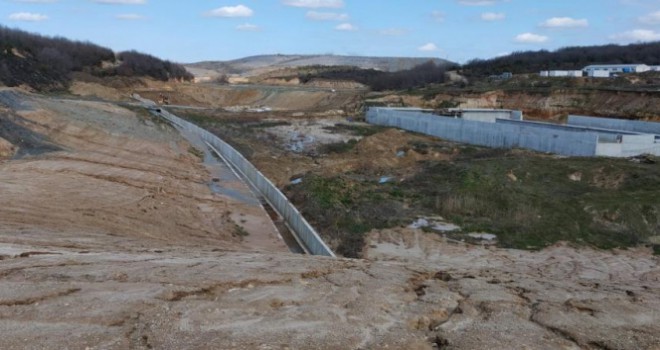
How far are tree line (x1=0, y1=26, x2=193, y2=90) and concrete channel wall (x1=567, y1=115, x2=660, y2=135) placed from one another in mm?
47601

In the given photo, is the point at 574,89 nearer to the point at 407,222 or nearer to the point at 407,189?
the point at 407,189

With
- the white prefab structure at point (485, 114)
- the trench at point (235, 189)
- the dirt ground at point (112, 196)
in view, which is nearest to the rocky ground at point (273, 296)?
the dirt ground at point (112, 196)

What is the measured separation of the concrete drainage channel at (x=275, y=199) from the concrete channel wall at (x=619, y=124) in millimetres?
25256

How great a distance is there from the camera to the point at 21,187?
1662cm

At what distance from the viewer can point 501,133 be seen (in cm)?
3519

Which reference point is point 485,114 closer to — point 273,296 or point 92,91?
point 92,91

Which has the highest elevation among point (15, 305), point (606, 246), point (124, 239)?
point (15, 305)

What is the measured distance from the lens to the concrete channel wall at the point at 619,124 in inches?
1451

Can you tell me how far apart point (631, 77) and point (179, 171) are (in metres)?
49.4

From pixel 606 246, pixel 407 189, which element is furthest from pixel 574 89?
pixel 606 246

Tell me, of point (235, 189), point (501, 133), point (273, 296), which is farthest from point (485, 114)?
point (273, 296)

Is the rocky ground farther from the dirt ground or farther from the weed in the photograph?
the weed

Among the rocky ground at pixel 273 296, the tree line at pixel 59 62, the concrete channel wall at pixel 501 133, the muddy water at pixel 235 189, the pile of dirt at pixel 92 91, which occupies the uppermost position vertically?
the tree line at pixel 59 62

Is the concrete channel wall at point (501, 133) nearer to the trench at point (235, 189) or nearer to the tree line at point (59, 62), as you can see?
the trench at point (235, 189)
